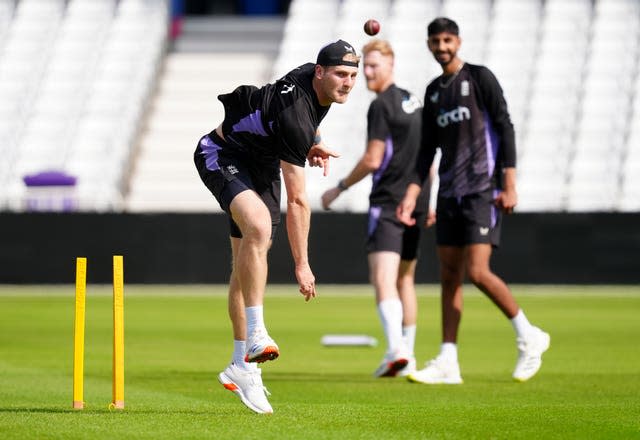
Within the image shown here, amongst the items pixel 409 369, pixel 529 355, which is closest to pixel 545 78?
pixel 409 369

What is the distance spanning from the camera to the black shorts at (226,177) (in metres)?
7.22

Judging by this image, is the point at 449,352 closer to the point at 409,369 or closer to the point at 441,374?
the point at 441,374

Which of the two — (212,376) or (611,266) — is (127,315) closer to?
(212,376)

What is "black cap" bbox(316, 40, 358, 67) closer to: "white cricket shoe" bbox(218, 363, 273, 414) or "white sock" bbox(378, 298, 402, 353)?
"white cricket shoe" bbox(218, 363, 273, 414)

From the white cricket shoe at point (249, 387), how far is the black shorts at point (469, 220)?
8.50 feet

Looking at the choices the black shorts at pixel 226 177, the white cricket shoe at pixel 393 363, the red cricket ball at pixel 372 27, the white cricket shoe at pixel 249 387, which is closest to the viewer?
the white cricket shoe at pixel 249 387

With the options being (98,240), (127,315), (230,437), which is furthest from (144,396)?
(98,240)

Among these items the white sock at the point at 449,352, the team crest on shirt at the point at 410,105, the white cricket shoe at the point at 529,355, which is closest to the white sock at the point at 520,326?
the white cricket shoe at the point at 529,355

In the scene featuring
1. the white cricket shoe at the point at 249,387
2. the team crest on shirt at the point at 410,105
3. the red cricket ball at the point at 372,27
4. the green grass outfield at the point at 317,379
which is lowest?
the green grass outfield at the point at 317,379

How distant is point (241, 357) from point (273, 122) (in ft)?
4.38

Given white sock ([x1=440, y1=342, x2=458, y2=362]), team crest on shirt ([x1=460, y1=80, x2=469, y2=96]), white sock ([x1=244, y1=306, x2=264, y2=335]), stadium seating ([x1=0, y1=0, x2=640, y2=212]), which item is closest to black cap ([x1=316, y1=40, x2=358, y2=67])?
white sock ([x1=244, y1=306, x2=264, y2=335])

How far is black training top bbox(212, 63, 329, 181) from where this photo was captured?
693 centimetres

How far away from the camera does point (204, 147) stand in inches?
293

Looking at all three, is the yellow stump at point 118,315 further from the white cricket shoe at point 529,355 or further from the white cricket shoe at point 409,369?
the white cricket shoe at point 529,355
